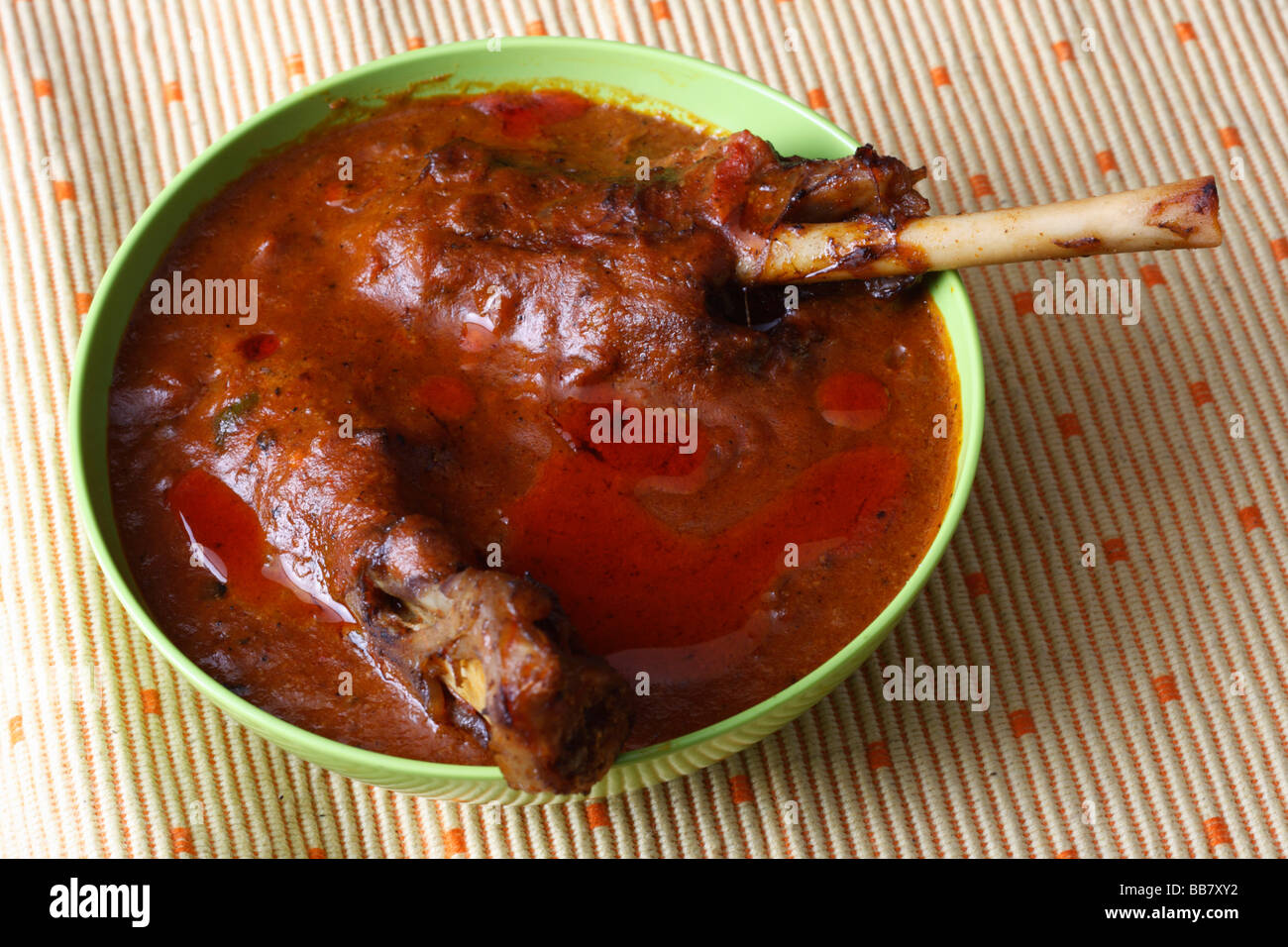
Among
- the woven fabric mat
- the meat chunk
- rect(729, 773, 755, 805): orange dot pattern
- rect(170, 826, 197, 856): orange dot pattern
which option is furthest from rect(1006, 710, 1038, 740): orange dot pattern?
rect(170, 826, 197, 856): orange dot pattern

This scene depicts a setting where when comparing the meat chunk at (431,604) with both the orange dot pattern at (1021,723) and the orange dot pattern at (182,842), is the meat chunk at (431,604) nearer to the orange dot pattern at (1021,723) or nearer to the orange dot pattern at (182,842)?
the orange dot pattern at (182,842)

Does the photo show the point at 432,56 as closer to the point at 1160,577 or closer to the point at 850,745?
the point at 850,745

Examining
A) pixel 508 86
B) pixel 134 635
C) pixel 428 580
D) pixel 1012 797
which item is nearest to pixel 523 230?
pixel 508 86

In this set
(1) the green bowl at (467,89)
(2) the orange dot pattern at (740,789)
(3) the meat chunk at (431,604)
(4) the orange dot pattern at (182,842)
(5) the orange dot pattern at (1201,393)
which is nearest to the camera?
(3) the meat chunk at (431,604)

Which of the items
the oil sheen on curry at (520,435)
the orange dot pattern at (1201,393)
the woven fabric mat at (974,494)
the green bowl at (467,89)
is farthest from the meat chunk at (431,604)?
the orange dot pattern at (1201,393)

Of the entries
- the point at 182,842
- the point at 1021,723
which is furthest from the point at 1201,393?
the point at 182,842
